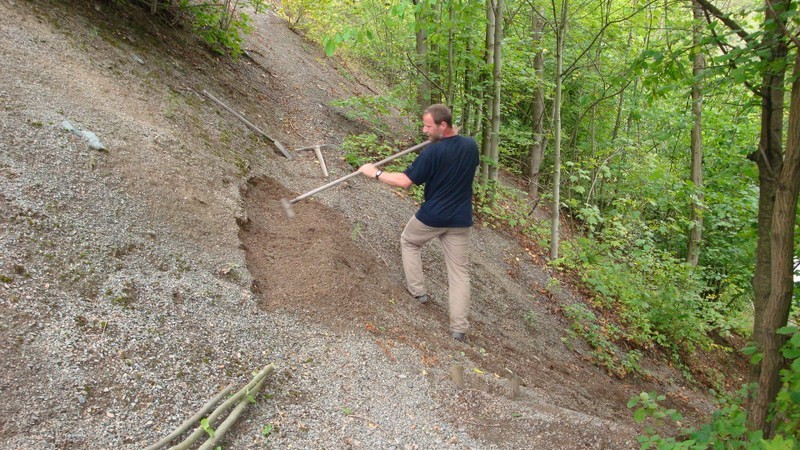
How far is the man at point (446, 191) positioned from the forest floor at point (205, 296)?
455mm

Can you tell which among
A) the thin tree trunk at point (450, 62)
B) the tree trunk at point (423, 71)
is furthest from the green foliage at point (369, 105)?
the thin tree trunk at point (450, 62)

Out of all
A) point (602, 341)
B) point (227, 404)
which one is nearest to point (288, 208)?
point (227, 404)

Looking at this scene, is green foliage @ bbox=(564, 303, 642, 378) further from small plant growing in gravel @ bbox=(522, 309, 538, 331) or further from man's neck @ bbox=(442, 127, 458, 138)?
man's neck @ bbox=(442, 127, 458, 138)

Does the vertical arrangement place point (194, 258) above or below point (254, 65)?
below

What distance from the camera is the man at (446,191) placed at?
4887 millimetres

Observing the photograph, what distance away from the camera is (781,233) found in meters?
3.47

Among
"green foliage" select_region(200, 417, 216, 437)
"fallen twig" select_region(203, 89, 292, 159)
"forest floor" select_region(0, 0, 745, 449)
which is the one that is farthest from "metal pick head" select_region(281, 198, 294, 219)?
"green foliage" select_region(200, 417, 216, 437)

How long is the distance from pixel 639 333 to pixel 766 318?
210 inches

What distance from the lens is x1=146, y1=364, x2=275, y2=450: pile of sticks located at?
9.44ft

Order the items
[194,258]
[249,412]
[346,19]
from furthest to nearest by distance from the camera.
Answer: [346,19], [194,258], [249,412]

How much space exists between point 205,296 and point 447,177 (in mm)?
2348

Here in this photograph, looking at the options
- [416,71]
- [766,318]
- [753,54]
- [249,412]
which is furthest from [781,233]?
[416,71]

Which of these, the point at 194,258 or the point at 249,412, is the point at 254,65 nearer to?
the point at 194,258

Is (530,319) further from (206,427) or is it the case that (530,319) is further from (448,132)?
(206,427)
